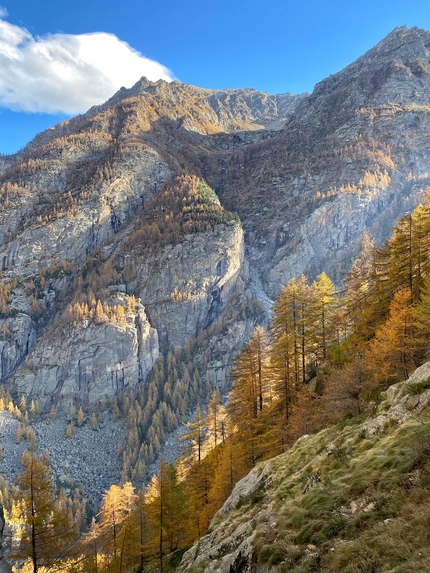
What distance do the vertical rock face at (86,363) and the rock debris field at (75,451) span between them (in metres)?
14.1

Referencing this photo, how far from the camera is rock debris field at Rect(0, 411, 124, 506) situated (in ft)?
307

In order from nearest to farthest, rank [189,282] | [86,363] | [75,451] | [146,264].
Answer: [75,451] → [86,363] → [189,282] → [146,264]

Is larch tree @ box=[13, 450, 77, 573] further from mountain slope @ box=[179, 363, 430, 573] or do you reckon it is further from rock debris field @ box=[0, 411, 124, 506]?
rock debris field @ box=[0, 411, 124, 506]

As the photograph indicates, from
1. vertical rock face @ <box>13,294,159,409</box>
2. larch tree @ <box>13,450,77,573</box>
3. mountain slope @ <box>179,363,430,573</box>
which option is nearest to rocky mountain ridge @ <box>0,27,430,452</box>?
vertical rock face @ <box>13,294,159,409</box>

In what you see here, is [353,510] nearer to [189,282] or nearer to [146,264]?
[189,282]

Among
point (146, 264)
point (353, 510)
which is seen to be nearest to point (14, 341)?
point (146, 264)

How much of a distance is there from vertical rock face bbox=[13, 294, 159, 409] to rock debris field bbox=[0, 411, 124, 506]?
1406 cm

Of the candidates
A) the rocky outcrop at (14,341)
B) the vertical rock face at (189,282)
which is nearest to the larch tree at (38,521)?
the vertical rock face at (189,282)

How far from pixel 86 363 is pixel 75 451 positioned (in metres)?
39.3

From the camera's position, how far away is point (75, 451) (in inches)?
4102

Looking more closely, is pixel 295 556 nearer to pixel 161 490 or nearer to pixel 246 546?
pixel 246 546

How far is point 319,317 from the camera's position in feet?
105

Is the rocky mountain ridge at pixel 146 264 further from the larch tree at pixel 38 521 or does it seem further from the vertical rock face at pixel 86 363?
the larch tree at pixel 38 521

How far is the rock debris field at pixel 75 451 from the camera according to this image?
93.5m
